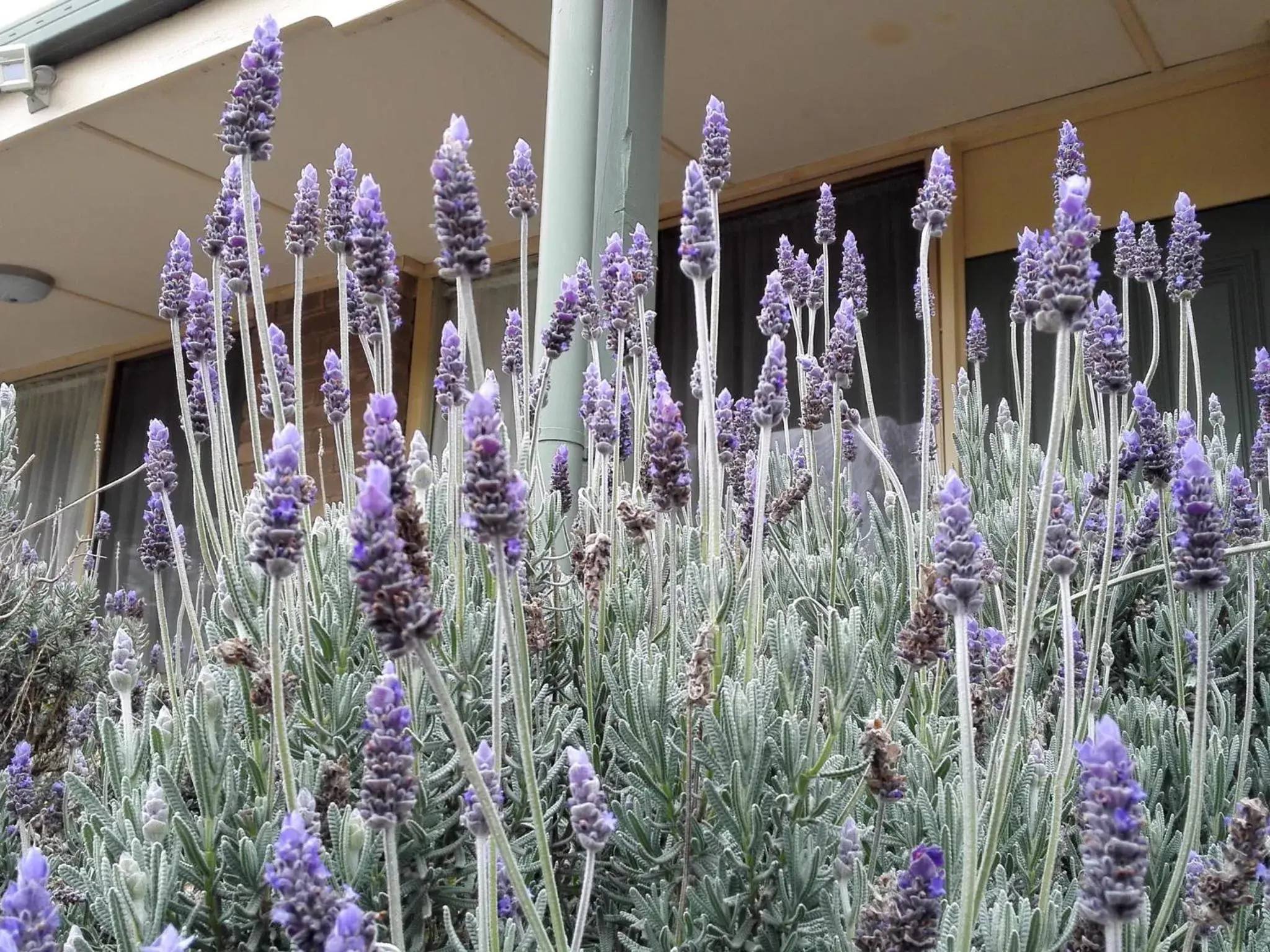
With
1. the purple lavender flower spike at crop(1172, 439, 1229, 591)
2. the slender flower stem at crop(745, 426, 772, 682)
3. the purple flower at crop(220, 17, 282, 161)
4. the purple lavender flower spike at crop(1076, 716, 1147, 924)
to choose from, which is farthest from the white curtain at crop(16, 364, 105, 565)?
the purple lavender flower spike at crop(1076, 716, 1147, 924)

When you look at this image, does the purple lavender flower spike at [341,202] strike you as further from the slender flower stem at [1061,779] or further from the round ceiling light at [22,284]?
the round ceiling light at [22,284]

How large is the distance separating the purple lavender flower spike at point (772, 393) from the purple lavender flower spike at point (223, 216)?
83 cm

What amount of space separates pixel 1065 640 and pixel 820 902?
0.39 meters

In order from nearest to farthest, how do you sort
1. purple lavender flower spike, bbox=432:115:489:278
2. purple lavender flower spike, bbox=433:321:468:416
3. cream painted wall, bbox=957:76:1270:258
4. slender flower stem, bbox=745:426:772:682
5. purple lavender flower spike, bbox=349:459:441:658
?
1. purple lavender flower spike, bbox=349:459:441:658
2. purple lavender flower spike, bbox=432:115:489:278
3. slender flower stem, bbox=745:426:772:682
4. purple lavender flower spike, bbox=433:321:468:416
5. cream painted wall, bbox=957:76:1270:258

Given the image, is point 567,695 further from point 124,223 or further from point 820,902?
point 124,223

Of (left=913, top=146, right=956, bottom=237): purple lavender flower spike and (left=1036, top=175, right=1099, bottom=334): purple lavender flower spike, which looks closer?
(left=1036, top=175, right=1099, bottom=334): purple lavender flower spike

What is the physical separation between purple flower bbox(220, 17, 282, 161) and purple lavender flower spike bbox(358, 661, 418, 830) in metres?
0.77

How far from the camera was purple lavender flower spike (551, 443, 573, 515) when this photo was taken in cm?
243

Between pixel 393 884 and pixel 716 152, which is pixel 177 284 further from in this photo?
pixel 393 884

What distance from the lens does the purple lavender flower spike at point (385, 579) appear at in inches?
28.4

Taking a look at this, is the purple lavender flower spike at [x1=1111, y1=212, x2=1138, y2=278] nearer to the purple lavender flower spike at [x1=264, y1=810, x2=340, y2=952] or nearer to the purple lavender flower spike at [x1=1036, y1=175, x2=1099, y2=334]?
the purple lavender flower spike at [x1=1036, y1=175, x2=1099, y2=334]

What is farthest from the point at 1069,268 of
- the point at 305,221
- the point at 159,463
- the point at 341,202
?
the point at 159,463

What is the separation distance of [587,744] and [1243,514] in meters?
1.19

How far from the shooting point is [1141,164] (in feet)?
15.6
